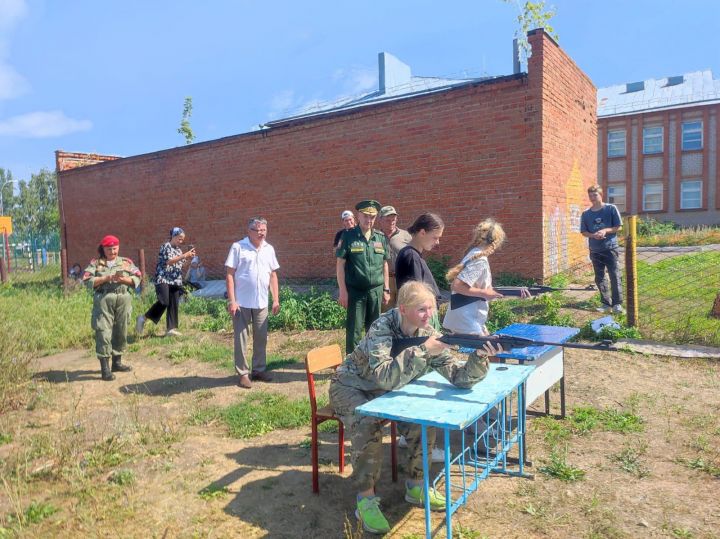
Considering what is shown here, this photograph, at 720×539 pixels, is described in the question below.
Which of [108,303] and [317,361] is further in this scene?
[108,303]

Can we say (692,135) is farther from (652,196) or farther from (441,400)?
(441,400)

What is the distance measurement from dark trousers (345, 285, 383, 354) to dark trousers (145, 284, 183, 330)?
417 cm

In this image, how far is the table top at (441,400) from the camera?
256cm

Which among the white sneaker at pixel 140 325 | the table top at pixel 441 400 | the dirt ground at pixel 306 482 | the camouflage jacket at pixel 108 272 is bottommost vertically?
the dirt ground at pixel 306 482

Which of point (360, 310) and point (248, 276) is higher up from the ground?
point (248, 276)

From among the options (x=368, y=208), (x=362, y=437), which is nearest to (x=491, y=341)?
(x=362, y=437)

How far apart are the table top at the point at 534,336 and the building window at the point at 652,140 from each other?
118 ft

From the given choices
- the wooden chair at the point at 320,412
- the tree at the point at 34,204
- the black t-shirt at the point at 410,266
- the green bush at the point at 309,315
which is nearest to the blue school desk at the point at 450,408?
the wooden chair at the point at 320,412

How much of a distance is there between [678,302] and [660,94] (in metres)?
34.0

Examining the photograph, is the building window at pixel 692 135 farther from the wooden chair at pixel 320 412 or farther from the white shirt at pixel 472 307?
the wooden chair at pixel 320 412

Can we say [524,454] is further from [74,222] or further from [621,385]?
[74,222]

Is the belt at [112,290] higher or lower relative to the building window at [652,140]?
lower

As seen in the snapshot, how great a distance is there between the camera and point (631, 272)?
270 inches

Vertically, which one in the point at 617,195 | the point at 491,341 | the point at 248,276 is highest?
the point at 617,195
